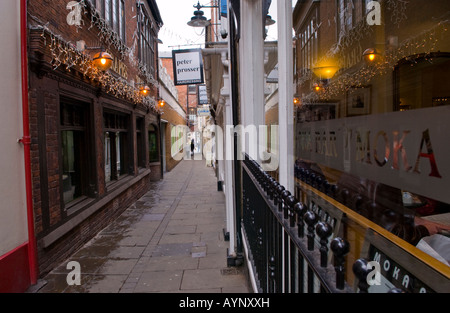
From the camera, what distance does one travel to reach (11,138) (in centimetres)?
374

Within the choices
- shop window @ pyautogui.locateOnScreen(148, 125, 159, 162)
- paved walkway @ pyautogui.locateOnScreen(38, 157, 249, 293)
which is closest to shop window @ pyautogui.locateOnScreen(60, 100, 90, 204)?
paved walkway @ pyautogui.locateOnScreen(38, 157, 249, 293)

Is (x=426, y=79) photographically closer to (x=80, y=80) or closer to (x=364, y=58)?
(x=364, y=58)

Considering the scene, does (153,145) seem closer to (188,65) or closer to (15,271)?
(188,65)

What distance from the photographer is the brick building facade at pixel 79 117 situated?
14.3 ft

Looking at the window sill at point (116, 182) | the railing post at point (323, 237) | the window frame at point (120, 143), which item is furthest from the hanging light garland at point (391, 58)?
the window frame at point (120, 143)

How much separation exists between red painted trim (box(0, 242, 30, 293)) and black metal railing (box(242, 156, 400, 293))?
2.78 meters

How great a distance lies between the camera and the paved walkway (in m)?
4.16

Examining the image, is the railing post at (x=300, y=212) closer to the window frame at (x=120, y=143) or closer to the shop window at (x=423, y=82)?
the shop window at (x=423, y=82)

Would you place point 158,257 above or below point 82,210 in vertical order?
below

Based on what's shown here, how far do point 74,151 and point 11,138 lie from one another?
8.10ft

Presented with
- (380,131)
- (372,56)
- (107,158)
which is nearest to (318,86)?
(372,56)

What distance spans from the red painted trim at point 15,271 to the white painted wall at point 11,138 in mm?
78

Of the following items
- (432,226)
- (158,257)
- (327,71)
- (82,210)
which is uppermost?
(327,71)
